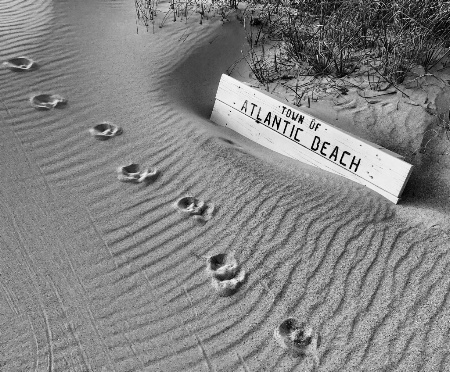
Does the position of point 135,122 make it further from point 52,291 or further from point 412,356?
point 412,356

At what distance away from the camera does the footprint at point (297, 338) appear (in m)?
2.67

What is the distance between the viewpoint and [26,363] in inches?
102

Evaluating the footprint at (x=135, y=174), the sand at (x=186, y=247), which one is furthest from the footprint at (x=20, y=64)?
the footprint at (x=135, y=174)

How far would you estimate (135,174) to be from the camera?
12.7 ft

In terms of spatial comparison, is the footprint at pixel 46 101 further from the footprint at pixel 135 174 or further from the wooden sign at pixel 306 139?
the wooden sign at pixel 306 139

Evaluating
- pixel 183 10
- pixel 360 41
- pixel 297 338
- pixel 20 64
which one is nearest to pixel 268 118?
→ pixel 360 41

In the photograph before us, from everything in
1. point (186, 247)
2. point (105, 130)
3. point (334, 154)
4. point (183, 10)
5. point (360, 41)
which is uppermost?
point (360, 41)

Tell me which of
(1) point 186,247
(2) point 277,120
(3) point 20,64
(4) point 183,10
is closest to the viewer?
(1) point 186,247

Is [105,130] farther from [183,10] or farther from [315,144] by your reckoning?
[183,10]

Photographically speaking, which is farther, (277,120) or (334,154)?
(277,120)

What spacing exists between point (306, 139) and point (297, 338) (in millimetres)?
1703

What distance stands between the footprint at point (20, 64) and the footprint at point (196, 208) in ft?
8.15

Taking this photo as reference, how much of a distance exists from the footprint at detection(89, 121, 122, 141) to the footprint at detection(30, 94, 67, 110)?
20.2 inches

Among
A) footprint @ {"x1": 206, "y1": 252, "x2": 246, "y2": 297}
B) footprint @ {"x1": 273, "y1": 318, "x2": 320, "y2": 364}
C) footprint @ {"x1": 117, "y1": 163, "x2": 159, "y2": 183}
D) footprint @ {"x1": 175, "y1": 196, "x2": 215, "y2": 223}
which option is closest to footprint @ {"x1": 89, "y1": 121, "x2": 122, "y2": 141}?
footprint @ {"x1": 117, "y1": 163, "x2": 159, "y2": 183}
